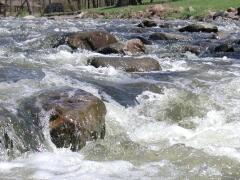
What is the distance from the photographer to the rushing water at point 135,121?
6590 millimetres

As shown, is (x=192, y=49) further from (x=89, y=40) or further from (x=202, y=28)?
(x=202, y=28)

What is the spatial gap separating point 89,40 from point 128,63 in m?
3.61

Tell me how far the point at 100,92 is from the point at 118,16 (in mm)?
33245

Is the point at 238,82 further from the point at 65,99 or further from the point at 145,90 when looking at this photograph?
the point at 65,99

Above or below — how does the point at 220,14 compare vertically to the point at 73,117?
below

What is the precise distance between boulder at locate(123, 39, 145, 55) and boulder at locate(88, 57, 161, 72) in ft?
8.37

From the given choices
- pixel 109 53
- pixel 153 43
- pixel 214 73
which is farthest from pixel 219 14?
pixel 214 73

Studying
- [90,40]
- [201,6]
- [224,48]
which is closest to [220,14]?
[201,6]

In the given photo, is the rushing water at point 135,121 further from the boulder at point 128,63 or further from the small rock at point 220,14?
the small rock at point 220,14

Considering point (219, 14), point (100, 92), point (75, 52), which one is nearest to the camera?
point (100, 92)

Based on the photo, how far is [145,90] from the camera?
10.6 metres

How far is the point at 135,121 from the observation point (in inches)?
354

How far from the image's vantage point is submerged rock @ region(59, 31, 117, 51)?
1622 cm

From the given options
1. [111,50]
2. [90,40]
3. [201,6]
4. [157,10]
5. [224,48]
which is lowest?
[157,10]
